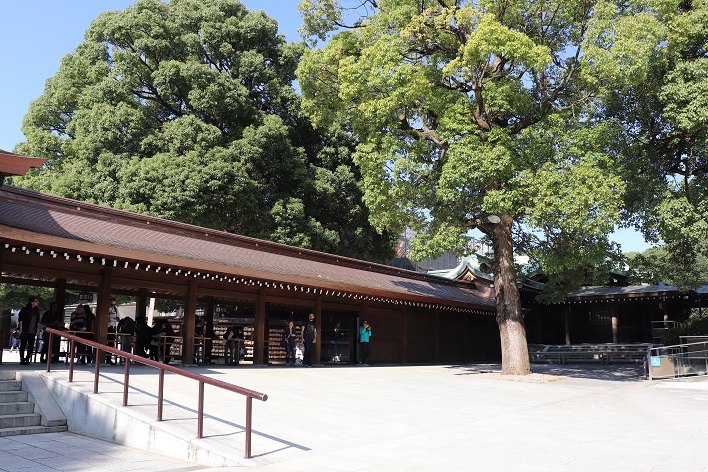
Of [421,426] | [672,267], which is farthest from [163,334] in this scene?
[672,267]

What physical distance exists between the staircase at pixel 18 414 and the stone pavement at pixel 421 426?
0.38 m

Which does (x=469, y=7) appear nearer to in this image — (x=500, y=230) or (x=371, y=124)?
(x=371, y=124)

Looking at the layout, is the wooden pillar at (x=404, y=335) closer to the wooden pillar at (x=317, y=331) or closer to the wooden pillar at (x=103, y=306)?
the wooden pillar at (x=317, y=331)

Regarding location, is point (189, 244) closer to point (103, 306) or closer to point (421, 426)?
point (103, 306)

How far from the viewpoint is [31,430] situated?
28.2ft

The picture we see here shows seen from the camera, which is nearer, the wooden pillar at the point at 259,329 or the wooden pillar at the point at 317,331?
the wooden pillar at the point at 259,329

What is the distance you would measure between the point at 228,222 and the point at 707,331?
21320mm

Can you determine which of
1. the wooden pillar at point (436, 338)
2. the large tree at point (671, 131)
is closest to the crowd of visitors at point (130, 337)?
the wooden pillar at point (436, 338)

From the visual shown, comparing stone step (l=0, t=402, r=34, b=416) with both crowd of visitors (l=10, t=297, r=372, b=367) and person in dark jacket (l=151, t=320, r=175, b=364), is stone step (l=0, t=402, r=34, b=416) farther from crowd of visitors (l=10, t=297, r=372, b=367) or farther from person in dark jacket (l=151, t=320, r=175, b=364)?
person in dark jacket (l=151, t=320, r=175, b=364)

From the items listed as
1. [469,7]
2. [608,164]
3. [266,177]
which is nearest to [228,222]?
[266,177]

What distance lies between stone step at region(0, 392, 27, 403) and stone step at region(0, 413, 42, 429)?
394 mm

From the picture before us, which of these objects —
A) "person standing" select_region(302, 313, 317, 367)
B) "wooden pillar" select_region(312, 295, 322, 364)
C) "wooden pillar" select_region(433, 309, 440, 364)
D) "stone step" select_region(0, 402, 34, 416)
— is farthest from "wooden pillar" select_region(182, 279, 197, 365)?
"wooden pillar" select_region(433, 309, 440, 364)

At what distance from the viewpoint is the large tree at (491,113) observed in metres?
14.9

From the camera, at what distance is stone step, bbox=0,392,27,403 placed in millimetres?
9195
